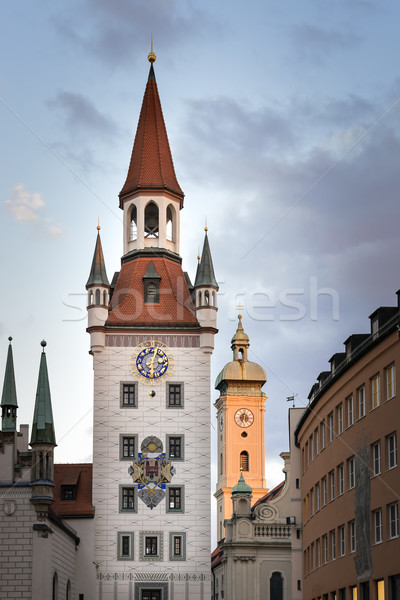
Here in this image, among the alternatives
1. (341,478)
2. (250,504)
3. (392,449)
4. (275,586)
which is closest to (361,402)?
(341,478)

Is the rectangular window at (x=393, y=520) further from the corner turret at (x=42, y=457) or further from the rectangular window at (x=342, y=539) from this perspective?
the corner turret at (x=42, y=457)

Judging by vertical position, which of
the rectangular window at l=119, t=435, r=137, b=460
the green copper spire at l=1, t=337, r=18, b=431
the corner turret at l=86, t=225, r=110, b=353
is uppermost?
the corner turret at l=86, t=225, r=110, b=353

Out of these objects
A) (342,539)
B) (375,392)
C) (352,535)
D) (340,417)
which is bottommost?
(352,535)

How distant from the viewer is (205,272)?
3110 inches

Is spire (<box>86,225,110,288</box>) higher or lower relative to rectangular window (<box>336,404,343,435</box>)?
higher

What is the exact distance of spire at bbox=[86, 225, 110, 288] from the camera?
78.1m

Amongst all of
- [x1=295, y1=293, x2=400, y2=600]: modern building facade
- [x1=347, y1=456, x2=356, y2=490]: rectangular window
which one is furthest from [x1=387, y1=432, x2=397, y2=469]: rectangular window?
[x1=347, y1=456, x2=356, y2=490]: rectangular window

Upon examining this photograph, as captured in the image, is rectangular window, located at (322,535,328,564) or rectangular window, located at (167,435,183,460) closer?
rectangular window, located at (322,535,328,564)

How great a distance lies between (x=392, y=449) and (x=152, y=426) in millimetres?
33859

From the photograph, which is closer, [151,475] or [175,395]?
[151,475]

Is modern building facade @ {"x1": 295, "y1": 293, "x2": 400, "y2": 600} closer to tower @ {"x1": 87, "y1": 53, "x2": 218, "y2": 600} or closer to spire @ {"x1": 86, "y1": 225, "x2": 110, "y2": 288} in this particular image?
tower @ {"x1": 87, "y1": 53, "x2": 218, "y2": 600}

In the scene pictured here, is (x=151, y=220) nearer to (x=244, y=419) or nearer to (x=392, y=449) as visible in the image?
(x=392, y=449)

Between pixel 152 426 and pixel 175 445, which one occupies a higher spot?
pixel 152 426

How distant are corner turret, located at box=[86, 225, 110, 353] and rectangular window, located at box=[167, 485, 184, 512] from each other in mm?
10008
